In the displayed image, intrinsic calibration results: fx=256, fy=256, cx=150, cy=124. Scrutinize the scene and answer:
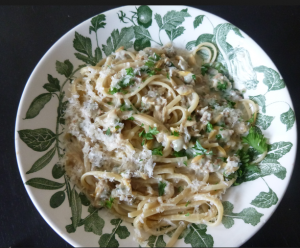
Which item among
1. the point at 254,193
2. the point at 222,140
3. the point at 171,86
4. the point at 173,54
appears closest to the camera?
the point at 254,193

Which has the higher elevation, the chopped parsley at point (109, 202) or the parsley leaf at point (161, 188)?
the parsley leaf at point (161, 188)

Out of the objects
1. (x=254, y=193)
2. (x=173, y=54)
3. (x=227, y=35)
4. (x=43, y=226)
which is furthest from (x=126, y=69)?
(x=43, y=226)

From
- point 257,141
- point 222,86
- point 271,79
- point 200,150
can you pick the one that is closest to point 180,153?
point 200,150

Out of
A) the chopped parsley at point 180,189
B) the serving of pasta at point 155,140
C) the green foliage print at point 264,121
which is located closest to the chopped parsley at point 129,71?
the serving of pasta at point 155,140

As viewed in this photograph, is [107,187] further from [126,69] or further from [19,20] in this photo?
[19,20]

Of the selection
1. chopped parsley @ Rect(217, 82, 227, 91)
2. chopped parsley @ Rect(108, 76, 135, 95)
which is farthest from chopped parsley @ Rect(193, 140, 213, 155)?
chopped parsley @ Rect(108, 76, 135, 95)

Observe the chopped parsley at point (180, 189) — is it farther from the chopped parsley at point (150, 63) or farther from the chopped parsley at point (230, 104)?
the chopped parsley at point (150, 63)

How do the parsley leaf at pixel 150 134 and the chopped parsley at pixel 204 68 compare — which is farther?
the chopped parsley at pixel 204 68

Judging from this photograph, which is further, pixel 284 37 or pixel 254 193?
pixel 284 37
